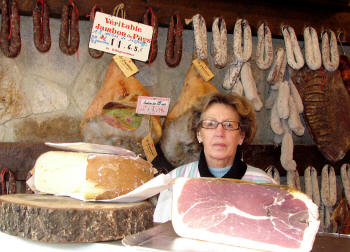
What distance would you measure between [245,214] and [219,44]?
1.87 metres

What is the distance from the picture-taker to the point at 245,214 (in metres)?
1.05

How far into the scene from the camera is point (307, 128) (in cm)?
327

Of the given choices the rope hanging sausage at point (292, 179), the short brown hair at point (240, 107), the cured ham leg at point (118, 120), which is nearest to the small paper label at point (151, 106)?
the cured ham leg at point (118, 120)

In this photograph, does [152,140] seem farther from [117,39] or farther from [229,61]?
[229,61]

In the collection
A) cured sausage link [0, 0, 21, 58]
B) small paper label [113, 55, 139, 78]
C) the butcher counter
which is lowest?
the butcher counter

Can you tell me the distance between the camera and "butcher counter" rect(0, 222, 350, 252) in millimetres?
963

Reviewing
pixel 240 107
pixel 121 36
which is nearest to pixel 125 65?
pixel 121 36

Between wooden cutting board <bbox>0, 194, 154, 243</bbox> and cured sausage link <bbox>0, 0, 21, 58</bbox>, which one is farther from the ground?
cured sausage link <bbox>0, 0, 21, 58</bbox>

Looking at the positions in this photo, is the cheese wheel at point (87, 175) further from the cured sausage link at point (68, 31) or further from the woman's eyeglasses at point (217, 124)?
the cured sausage link at point (68, 31)

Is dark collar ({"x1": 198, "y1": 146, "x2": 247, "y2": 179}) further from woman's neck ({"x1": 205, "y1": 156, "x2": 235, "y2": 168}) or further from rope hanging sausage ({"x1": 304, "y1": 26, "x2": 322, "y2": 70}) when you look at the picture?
rope hanging sausage ({"x1": 304, "y1": 26, "x2": 322, "y2": 70})

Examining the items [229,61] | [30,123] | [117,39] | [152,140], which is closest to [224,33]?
[229,61]

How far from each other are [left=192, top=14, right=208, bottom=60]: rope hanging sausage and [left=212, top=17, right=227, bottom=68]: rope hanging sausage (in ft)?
0.26

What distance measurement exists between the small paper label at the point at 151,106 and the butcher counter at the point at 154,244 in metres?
1.35

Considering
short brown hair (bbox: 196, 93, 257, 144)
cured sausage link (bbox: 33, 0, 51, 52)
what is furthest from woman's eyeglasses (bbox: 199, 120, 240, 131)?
cured sausage link (bbox: 33, 0, 51, 52)
